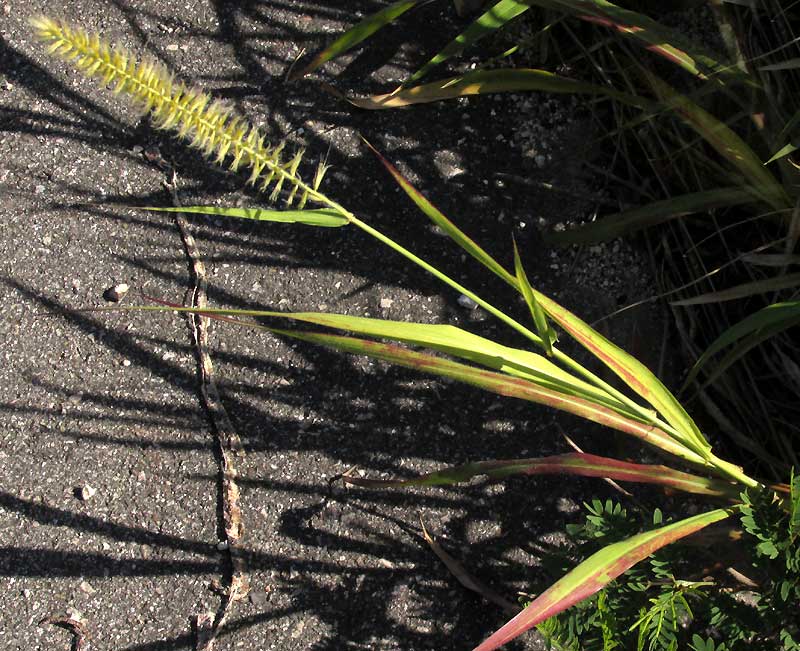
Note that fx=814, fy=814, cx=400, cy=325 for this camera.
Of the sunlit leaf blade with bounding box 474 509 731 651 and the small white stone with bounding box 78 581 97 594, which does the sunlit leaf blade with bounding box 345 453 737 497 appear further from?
the small white stone with bounding box 78 581 97 594

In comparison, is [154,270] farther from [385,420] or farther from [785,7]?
[785,7]

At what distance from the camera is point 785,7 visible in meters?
1.73

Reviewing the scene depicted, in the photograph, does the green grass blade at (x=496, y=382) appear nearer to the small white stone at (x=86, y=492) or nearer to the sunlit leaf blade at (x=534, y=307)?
the sunlit leaf blade at (x=534, y=307)

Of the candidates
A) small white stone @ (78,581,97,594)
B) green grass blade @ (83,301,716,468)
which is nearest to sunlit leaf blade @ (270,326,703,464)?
green grass blade @ (83,301,716,468)

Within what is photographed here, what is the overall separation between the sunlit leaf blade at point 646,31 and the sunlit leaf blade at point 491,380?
28.3 inches

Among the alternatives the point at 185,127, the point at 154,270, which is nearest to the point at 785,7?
the point at 185,127

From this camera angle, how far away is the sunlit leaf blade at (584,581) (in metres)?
1.18

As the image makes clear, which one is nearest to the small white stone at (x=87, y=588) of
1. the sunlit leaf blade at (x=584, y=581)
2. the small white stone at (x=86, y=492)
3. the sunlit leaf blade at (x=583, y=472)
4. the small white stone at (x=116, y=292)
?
the small white stone at (x=86, y=492)

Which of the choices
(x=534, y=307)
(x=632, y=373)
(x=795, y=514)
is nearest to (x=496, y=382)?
(x=534, y=307)

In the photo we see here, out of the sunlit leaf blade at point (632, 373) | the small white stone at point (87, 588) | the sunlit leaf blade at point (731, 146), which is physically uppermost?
the sunlit leaf blade at point (731, 146)

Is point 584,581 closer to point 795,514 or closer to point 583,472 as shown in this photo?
point 583,472

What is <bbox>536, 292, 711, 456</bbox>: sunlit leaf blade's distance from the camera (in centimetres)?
137

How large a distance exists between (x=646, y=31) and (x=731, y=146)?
28 centimetres

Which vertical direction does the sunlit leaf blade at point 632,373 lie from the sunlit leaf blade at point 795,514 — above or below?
above
